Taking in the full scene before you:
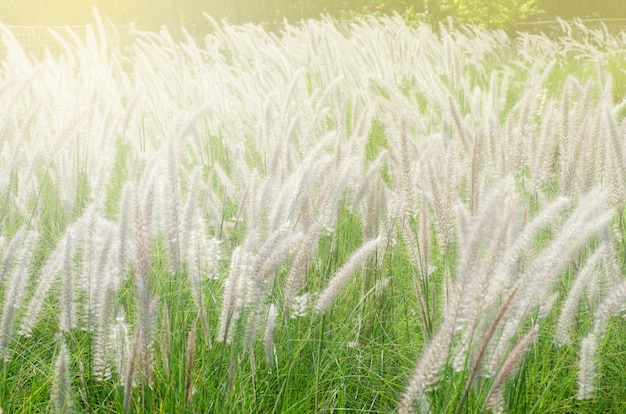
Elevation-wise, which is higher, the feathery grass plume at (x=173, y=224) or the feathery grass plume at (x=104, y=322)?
the feathery grass plume at (x=173, y=224)

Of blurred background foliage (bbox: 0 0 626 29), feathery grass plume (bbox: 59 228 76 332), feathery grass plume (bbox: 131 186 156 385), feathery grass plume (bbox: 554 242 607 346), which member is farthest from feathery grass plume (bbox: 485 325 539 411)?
blurred background foliage (bbox: 0 0 626 29)

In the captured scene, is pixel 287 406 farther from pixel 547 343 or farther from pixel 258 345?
pixel 547 343

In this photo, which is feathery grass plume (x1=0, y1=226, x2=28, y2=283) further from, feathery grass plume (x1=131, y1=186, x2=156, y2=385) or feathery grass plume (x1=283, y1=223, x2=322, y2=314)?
feathery grass plume (x1=283, y1=223, x2=322, y2=314)

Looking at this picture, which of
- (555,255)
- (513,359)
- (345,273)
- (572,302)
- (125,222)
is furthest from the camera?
(572,302)

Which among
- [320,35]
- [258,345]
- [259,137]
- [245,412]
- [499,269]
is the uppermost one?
[320,35]

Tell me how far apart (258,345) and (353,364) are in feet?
0.95

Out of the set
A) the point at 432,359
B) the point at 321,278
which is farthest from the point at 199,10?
the point at 432,359

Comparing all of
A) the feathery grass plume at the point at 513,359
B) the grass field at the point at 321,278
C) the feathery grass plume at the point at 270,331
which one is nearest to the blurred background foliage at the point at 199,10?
the grass field at the point at 321,278

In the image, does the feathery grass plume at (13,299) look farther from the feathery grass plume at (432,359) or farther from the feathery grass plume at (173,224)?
the feathery grass plume at (432,359)

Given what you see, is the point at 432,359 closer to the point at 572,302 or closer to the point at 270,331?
the point at 270,331

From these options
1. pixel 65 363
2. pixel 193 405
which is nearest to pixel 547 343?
pixel 193 405

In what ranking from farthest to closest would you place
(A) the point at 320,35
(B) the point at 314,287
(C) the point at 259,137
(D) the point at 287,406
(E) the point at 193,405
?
1. (A) the point at 320,35
2. (C) the point at 259,137
3. (B) the point at 314,287
4. (D) the point at 287,406
5. (E) the point at 193,405

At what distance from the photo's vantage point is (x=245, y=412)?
1786mm

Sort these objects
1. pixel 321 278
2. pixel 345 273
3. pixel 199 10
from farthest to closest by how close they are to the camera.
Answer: pixel 199 10 < pixel 321 278 < pixel 345 273
